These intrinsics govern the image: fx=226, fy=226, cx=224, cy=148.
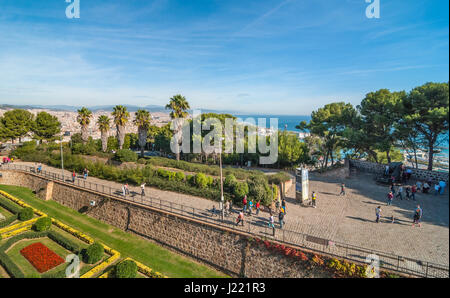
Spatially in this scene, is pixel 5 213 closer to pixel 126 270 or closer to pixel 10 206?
pixel 10 206

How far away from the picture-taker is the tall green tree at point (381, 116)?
21.5 meters

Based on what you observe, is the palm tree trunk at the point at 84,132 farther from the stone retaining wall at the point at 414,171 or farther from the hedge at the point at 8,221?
the stone retaining wall at the point at 414,171

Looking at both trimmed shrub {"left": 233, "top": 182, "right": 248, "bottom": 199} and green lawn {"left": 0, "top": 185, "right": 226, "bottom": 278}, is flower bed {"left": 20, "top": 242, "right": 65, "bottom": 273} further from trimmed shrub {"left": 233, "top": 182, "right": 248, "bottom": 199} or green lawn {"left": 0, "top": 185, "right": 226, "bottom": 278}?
trimmed shrub {"left": 233, "top": 182, "right": 248, "bottom": 199}

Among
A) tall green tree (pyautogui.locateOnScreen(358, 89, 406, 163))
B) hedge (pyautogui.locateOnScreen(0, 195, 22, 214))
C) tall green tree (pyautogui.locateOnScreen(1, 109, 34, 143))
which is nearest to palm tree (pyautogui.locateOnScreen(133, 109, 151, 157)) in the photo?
hedge (pyautogui.locateOnScreen(0, 195, 22, 214))

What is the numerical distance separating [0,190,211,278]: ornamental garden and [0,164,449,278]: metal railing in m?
3.97

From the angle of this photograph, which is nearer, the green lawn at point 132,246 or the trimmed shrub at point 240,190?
the green lawn at point 132,246

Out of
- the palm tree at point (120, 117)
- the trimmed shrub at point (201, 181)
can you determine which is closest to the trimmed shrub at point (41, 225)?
the trimmed shrub at point (201, 181)

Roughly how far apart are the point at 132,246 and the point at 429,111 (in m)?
25.3

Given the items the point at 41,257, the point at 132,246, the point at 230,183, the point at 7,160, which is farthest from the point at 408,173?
the point at 7,160

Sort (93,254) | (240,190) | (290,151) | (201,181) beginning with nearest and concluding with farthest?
(93,254), (240,190), (201,181), (290,151)

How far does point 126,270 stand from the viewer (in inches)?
500

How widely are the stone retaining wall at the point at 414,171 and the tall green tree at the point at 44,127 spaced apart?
159 ft

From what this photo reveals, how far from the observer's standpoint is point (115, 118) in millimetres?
31766

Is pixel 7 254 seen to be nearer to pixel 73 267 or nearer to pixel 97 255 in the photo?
pixel 73 267
